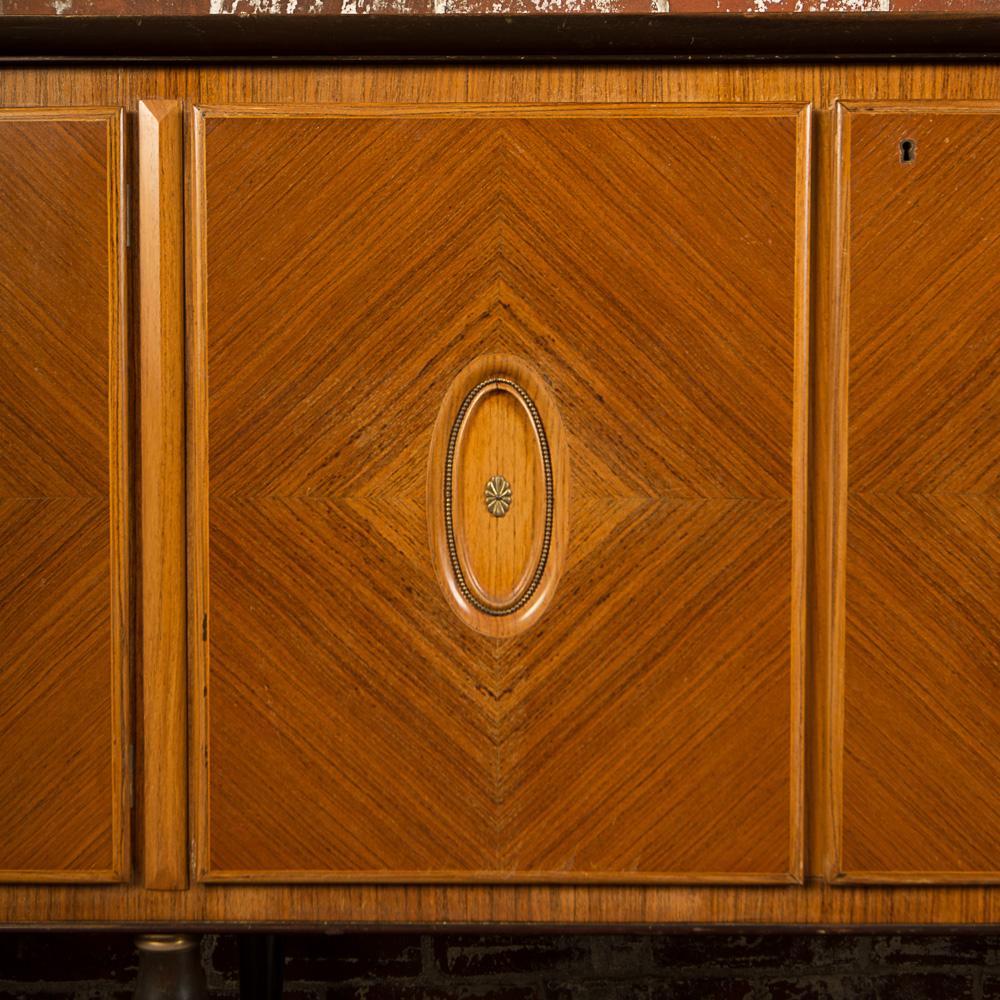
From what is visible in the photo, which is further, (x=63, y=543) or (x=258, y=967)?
(x=258, y=967)

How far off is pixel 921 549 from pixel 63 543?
63 cm

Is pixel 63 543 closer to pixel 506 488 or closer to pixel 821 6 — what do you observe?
pixel 506 488

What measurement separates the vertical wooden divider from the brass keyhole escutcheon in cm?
23

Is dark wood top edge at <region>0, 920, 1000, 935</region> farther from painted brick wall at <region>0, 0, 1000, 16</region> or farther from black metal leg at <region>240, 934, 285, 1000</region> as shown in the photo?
painted brick wall at <region>0, 0, 1000, 16</region>

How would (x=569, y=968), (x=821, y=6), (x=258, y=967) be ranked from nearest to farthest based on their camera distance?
(x=821, y=6) → (x=258, y=967) → (x=569, y=968)

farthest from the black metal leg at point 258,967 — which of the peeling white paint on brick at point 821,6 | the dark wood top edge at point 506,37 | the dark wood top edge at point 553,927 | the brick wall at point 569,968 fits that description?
the peeling white paint on brick at point 821,6

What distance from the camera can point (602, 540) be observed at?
0.73 metres

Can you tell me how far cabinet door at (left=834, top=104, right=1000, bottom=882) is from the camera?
72cm

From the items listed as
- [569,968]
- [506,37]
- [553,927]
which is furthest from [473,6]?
[569,968]

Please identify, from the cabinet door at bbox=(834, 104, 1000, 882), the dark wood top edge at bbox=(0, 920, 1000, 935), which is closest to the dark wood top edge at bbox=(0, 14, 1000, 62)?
the cabinet door at bbox=(834, 104, 1000, 882)

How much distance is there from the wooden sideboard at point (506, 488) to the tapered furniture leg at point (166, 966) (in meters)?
0.06

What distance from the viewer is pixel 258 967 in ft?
3.37

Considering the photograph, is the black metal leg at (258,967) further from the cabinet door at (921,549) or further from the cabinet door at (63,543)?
the cabinet door at (921,549)

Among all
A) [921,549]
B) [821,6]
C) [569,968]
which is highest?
[821,6]
